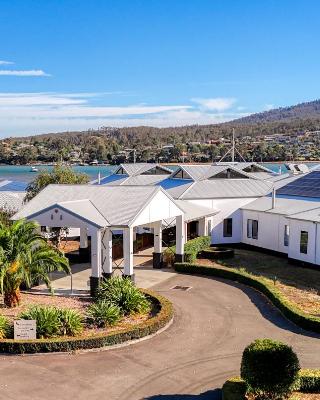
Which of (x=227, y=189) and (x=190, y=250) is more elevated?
(x=227, y=189)

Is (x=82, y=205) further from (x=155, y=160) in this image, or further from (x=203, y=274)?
(x=155, y=160)

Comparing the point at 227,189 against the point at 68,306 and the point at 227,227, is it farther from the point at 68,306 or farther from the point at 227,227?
the point at 68,306

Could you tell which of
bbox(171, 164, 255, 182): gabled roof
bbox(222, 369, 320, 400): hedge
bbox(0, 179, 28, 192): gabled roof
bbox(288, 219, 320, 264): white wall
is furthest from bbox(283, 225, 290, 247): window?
bbox(0, 179, 28, 192): gabled roof

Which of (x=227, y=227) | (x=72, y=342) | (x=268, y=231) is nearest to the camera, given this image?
(x=72, y=342)

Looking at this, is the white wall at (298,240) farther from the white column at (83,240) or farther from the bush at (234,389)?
the bush at (234,389)

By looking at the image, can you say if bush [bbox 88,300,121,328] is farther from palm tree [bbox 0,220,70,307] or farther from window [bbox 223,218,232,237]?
window [bbox 223,218,232,237]

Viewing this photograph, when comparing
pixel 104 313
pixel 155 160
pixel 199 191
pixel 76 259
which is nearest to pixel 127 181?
pixel 199 191

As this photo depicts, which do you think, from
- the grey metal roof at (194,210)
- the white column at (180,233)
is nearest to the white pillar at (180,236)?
the white column at (180,233)

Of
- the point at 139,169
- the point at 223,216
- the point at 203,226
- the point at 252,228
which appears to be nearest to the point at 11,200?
the point at 139,169
